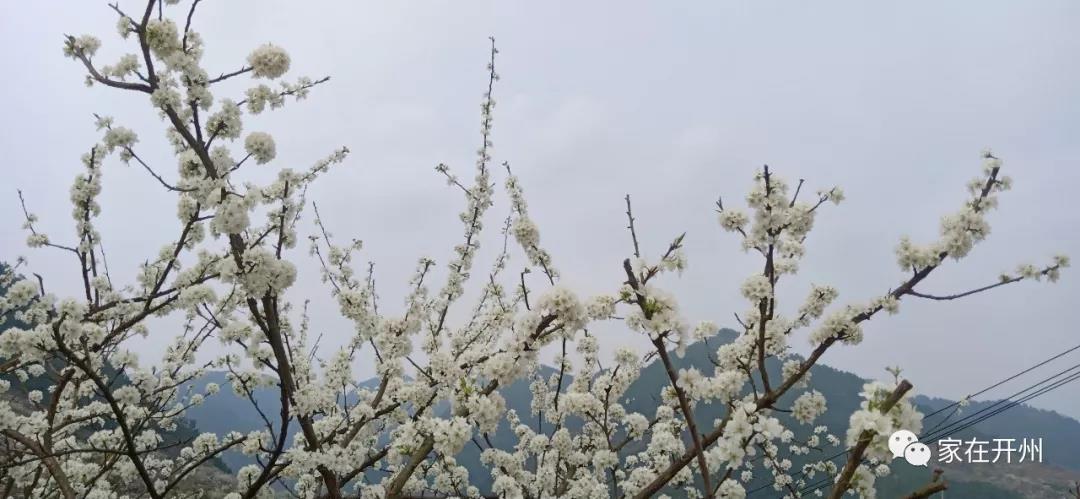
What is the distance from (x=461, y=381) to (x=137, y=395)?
203 inches

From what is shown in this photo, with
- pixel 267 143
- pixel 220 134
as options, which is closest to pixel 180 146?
pixel 220 134

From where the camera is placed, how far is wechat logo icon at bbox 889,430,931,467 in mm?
2865

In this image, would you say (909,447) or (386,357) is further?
(386,357)

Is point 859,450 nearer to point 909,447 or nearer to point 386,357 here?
point 909,447

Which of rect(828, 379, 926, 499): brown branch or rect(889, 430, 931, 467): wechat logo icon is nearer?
rect(828, 379, 926, 499): brown branch

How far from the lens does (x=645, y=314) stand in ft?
10.9

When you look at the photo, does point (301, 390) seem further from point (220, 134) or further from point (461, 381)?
point (220, 134)

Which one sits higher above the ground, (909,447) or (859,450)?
(909,447)

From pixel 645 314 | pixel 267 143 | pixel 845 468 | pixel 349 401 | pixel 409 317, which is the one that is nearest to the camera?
pixel 845 468

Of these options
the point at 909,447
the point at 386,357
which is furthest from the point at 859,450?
the point at 386,357

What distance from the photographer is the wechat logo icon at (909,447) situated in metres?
2.87

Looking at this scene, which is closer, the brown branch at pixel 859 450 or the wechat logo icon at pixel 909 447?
the brown branch at pixel 859 450

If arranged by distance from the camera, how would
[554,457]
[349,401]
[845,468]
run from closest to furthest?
[845,468] → [554,457] → [349,401]

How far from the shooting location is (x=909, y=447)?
3.24 metres
